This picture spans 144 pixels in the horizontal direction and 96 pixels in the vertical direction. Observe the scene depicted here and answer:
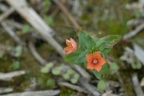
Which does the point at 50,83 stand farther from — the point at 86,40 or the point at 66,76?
the point at 86,40

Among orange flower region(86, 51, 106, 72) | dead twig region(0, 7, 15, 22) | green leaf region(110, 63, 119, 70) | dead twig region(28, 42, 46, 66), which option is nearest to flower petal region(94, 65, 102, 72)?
orange flower region(86, 51, 106, 72)

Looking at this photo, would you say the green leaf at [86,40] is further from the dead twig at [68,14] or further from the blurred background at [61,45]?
the dead twig at [68,14]

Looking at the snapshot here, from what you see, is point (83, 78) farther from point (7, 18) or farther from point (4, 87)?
point (7, 18)

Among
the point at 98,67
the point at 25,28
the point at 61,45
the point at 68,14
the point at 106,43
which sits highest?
the point at 68,14

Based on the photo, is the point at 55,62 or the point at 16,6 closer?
the point at 55,62

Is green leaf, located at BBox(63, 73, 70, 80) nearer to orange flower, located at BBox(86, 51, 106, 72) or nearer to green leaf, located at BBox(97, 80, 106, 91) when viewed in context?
green leaf, located at BBox(97, 80, 106, 91)

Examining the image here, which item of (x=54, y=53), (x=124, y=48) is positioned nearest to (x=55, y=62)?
(x=54, y=53)

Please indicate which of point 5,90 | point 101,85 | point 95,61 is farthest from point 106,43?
point 5,90
